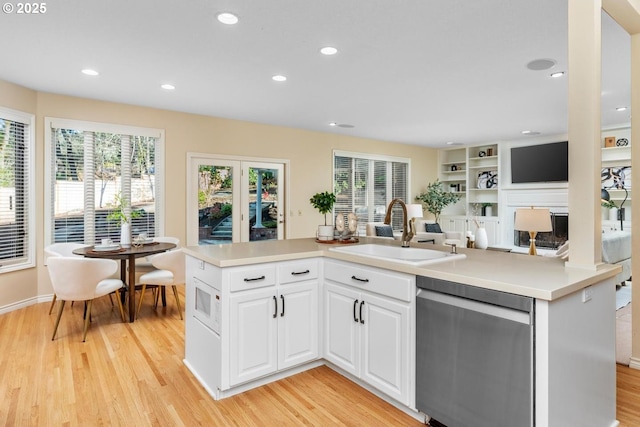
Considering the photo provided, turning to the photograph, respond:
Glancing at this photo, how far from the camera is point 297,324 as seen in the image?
8.09ft

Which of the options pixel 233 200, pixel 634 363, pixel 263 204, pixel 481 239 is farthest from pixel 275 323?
pixel 481 239

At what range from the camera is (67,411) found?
2.12 metres

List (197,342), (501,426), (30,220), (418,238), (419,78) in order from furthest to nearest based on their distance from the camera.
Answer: (418,238) → (30,220) → (419,78) → (197,342) → (501,426)

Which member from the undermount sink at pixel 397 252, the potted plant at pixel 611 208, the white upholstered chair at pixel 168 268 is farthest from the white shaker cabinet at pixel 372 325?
the potted plant at pixel 611 208

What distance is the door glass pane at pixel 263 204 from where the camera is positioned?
629cm

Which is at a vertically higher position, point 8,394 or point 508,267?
point 508,267

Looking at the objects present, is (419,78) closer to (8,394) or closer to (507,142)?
(8,394)

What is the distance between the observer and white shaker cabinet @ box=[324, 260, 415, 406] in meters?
2.00

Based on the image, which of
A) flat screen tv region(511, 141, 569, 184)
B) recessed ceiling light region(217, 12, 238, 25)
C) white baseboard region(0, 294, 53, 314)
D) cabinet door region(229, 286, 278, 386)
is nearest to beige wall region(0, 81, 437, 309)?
white baseboard region(0, 294, 53, 314)

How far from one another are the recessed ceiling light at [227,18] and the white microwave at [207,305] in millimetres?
1888

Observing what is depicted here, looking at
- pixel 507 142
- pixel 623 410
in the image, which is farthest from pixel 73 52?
pixel 507 142

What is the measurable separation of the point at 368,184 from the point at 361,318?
19.7 ft

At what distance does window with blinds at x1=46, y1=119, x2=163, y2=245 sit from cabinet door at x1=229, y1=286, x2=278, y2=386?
2913mm

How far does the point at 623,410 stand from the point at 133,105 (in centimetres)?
582
